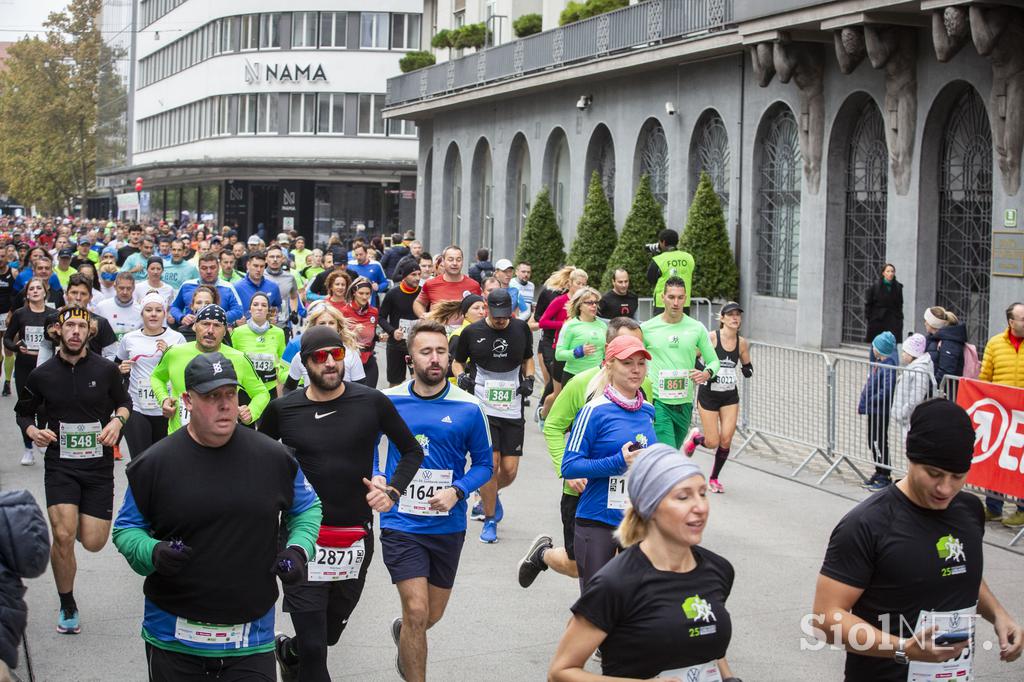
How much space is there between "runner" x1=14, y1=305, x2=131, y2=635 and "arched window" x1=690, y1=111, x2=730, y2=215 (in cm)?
2052

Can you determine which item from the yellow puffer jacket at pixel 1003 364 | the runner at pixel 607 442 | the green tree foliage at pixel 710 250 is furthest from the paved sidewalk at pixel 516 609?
the green tree foliage at pixel 710 250

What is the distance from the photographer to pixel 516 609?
934 cm

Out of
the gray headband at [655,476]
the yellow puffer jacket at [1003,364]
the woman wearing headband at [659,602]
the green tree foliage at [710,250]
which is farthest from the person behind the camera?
the green tree foliage at [710,250]

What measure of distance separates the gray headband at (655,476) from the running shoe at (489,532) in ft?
22.3

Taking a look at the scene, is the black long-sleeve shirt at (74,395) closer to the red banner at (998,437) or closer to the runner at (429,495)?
the runner at (429,495)

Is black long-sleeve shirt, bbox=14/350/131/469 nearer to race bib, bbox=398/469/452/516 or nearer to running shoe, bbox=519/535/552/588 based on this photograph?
race bib, bbox=398/469/452/516

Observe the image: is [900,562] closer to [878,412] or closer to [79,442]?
[79,442]

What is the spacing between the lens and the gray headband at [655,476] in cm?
448

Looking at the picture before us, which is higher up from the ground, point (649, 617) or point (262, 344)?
point (262, 344)

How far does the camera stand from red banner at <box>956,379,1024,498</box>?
38.2 feet

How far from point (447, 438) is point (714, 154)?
22.3 m

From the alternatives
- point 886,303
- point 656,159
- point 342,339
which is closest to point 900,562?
point 342,339

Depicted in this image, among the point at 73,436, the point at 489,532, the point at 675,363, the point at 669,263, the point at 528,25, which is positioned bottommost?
the point at 489,532

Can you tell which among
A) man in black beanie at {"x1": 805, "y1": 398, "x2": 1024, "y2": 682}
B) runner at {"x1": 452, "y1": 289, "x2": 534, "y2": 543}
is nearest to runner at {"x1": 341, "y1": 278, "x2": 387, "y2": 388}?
runner at {"x1": 452, "y1": 289, "x2": 534, "y2": 543}
